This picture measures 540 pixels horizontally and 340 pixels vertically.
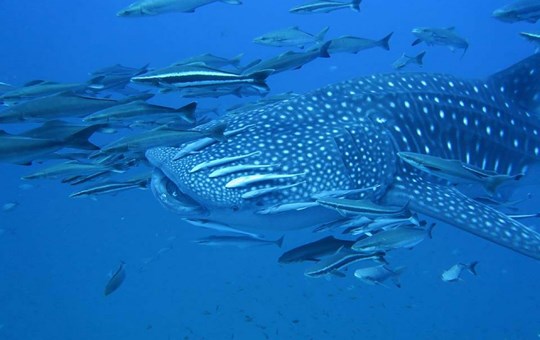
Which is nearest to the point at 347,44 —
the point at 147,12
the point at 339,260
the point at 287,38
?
the point at 287,38

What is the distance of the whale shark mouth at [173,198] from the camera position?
14.2 ft

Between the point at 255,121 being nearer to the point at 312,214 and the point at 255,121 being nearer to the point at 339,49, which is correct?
the point at 312,214

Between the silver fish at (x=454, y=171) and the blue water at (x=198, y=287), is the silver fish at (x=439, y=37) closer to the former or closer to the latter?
the silver fish at (x=454, y=171)

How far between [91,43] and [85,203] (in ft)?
136

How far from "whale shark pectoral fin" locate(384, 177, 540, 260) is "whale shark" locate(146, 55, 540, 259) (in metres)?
0.01

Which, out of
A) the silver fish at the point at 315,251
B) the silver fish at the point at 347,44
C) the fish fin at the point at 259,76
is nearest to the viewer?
the fish fin at the point at 259,76

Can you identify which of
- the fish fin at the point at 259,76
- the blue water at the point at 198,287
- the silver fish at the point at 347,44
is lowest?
the blue water at the point at 198,287

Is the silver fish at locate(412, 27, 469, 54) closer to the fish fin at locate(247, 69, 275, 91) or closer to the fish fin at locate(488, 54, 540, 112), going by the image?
the fish fin at locate(488, 54, 540, 112)

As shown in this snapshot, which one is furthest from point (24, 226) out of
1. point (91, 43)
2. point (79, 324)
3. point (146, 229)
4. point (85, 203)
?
point (91, 43)

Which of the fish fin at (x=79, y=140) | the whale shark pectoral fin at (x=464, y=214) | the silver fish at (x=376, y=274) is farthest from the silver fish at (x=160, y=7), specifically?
the silver fish at (x=376, y=274)

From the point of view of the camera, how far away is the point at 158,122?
5.09 m

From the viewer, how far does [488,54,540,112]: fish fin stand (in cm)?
665

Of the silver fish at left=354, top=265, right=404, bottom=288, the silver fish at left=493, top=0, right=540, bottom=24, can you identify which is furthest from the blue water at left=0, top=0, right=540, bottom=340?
the silver fish at left=493, top=0, right=540, bottom=24

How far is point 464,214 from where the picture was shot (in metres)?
4.98
